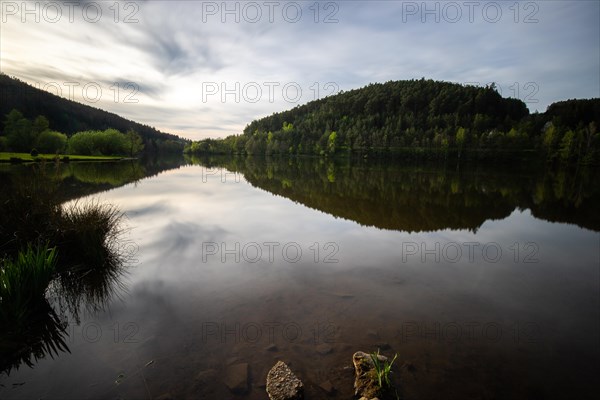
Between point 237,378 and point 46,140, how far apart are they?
10398 centimetres

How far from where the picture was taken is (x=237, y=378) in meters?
5.42

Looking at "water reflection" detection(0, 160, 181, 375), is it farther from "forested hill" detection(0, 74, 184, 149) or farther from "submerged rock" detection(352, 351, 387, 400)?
"forested hill" detection(0, 74, 184, 149)

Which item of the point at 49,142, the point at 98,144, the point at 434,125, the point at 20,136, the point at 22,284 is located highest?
the point at 434,125

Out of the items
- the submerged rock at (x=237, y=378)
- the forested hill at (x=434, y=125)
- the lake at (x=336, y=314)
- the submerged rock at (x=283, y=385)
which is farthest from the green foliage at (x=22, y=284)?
the forested hill at (x=434, y=125)

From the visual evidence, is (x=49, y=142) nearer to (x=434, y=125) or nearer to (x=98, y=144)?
(x=98, y=144)

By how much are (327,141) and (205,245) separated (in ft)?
433

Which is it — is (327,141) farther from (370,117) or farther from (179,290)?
(179,290)

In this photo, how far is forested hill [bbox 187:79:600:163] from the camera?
96625 millimetres

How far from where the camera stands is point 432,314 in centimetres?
786

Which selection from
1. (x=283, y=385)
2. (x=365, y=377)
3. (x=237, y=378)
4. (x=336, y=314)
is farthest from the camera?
(x=336, y=314)

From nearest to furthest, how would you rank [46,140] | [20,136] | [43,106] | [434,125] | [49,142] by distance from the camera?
1. [20,136]
2. [46,140]
3. [49,142]
4. [434,125]
5. [43,106]

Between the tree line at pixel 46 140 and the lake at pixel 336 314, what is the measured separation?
7493 cm

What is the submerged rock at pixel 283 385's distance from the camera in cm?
488

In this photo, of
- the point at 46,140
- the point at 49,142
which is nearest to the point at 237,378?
the point at 46,140
